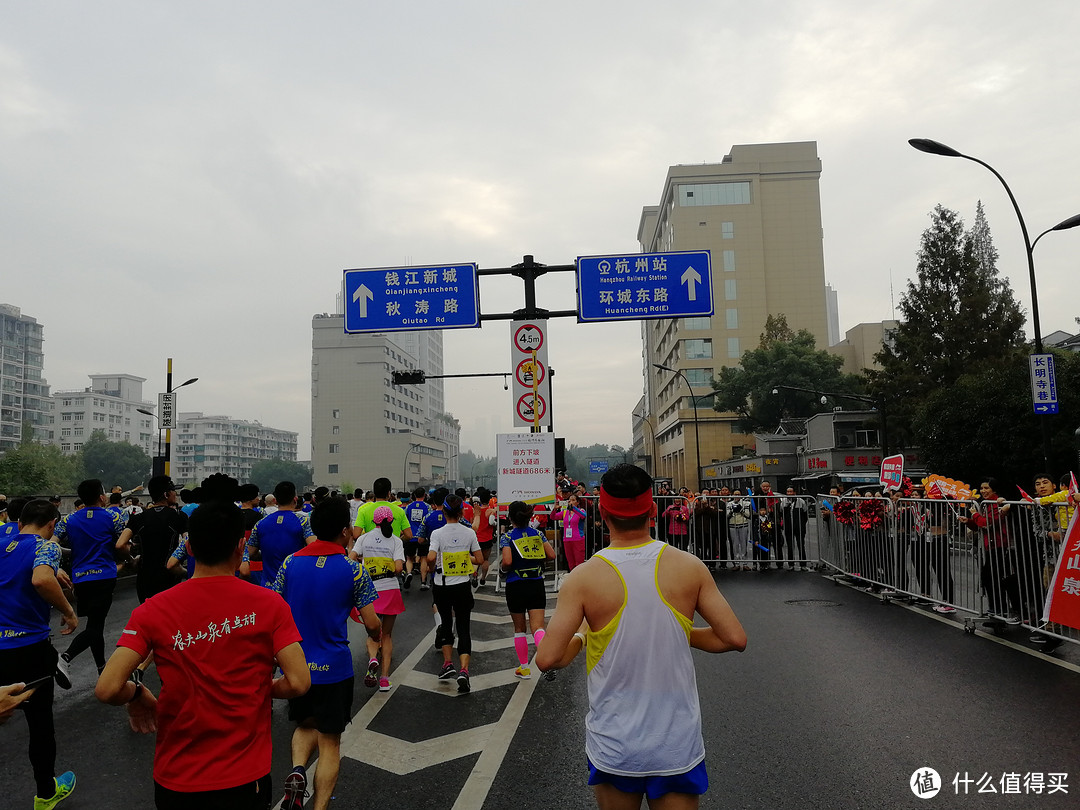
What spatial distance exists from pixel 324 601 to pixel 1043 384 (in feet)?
54.2

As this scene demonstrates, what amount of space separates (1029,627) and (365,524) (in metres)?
7.94

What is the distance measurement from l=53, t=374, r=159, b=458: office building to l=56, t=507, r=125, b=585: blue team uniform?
417ft

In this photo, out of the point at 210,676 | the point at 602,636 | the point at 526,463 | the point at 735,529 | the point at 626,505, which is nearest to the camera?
the point at 210,676

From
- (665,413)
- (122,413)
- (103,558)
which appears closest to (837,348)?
→ (665,413)

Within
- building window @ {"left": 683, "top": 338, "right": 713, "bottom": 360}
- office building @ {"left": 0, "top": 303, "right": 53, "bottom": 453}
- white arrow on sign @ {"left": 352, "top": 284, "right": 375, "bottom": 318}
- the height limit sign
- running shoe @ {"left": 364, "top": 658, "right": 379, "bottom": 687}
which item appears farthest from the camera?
office building @ {"left": 0, "top": 303, "right": 53, "bottom": 453}

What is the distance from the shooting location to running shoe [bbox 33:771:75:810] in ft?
14.3

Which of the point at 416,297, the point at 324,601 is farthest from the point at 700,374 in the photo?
the point at 324,601

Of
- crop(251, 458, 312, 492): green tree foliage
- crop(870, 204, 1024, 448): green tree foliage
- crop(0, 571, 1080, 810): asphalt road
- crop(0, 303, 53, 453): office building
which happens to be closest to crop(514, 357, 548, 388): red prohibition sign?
crop(0, 571, 1080, 810): asphalt road

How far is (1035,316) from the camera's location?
53.5ft

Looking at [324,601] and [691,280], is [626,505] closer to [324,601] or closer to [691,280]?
[324,601]

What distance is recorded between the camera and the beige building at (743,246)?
79.6 meters

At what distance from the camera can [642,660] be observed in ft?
8.98

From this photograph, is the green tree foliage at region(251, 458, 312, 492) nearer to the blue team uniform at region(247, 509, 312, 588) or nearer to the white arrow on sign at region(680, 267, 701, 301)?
the white arrow on sign at region(680, 267, 701, 301)

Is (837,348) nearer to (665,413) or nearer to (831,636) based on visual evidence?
(665,413)
